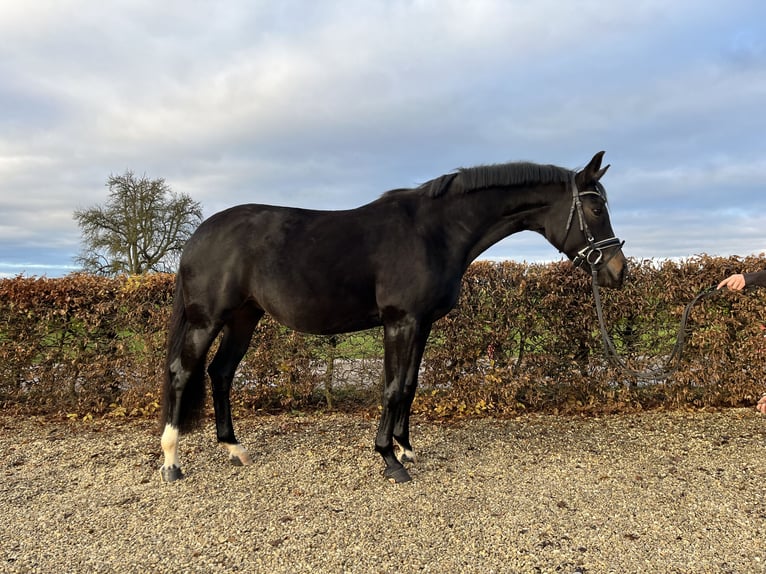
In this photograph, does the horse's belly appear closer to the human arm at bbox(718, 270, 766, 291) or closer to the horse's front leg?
the horse's front leg

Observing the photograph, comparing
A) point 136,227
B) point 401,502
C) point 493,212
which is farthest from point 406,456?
point 136,227

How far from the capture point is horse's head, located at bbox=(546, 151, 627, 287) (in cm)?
383

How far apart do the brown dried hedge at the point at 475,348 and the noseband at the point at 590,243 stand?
6.19 ft

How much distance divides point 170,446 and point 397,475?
1.93 meters

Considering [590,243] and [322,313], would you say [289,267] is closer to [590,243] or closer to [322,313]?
[322,313]

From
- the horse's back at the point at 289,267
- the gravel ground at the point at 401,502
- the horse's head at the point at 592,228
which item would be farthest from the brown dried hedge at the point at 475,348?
the horse's back at the point at 289,267

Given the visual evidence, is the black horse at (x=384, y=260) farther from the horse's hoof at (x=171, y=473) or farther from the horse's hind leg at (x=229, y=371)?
the horse's hind leg at (x=229, y=371)

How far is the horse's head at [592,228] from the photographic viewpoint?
3830 mm

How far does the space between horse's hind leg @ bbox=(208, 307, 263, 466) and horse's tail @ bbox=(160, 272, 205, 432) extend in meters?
0.21

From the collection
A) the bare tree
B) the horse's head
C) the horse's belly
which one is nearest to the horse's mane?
the horse's head

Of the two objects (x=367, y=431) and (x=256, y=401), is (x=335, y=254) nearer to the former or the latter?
(x=367, y=431)

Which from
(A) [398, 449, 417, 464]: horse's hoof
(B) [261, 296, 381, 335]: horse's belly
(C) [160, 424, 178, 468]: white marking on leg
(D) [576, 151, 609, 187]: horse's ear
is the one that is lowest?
(A) [398, 449, 417, 464]: horse's hoof

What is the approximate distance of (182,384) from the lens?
4109 mm

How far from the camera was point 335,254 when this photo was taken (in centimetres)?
388
